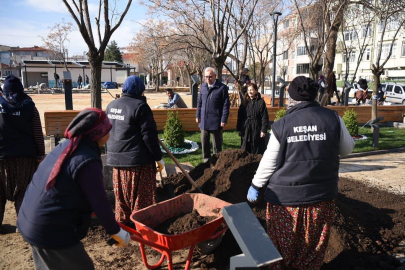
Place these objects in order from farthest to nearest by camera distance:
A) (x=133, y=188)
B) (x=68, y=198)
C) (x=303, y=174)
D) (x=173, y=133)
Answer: (x=173, y=133)
(x=133, y=188)
(x=303, y=174)
(x=68, y=198)

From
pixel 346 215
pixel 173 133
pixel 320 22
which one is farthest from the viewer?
pixel 320 22

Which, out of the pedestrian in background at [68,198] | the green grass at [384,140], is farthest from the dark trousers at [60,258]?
the green grass at [384,140]

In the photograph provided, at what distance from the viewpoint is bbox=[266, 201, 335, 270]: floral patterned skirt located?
2.50 metres

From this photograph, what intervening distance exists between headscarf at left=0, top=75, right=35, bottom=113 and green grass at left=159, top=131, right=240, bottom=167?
3515mm

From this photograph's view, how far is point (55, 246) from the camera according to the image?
2.03 metres

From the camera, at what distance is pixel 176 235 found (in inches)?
98.8

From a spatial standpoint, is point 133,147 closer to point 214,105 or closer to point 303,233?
point 303,233

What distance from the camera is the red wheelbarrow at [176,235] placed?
2.58 metres

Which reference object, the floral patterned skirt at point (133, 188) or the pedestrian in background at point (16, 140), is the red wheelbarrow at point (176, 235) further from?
the pedestrian in background at point (16, 140)

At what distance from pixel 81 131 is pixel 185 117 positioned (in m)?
7.85

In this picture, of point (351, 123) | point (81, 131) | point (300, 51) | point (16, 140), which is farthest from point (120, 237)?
point (300, 51)

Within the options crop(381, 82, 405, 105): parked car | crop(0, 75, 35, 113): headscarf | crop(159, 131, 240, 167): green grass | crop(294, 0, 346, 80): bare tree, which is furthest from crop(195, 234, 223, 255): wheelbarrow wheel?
crop(381, 82, 405, 105): parked car

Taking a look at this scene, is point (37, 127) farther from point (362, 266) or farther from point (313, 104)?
point (362, 266)

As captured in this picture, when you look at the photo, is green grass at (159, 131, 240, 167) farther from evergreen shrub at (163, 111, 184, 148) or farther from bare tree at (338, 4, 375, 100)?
bare tree at (338, 4, 375, 100)
